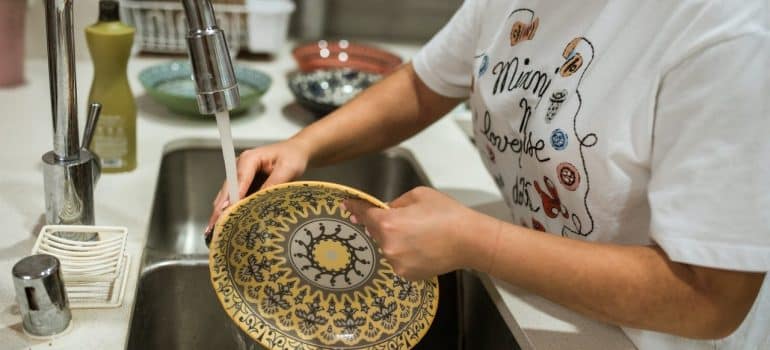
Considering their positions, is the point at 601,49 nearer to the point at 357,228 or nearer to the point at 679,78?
the point at 679,78

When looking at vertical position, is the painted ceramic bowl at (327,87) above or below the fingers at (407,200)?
below

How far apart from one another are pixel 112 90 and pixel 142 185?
151 millimetres

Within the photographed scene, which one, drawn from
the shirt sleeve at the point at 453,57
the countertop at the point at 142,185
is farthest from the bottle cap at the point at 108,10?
the shirt sleeve at the point at 453,57

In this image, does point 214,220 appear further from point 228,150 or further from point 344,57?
point 344,57

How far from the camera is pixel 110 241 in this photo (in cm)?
73

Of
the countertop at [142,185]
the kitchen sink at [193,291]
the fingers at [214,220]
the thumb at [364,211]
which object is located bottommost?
the kitchen sink at [193,291]

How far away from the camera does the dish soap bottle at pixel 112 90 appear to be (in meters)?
0.93

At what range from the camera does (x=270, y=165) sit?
0.86m

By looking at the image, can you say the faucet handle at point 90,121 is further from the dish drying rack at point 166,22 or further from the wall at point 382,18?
the wall at point 382,18

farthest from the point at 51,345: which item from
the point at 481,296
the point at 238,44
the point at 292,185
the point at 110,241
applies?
the point at 238,44

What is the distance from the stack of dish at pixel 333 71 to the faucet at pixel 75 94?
0.53 m

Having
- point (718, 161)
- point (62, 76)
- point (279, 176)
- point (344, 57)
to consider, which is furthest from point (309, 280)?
point (344, 57)

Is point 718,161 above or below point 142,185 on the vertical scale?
above

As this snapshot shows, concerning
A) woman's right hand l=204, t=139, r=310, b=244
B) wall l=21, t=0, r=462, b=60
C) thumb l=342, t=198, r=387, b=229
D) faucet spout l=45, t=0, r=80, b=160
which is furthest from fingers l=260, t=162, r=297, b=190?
wall l=21, t=0, r=462, b=60
